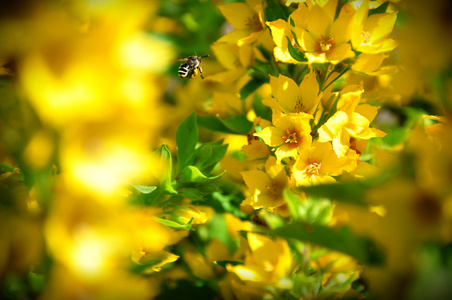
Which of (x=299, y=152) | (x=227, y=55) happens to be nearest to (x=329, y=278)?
(x=299, y=152)

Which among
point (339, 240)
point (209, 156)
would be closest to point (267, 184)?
point (209, 156)

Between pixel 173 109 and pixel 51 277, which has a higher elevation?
pixel 51 277

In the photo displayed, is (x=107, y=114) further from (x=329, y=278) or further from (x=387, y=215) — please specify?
(x=329, y=278)

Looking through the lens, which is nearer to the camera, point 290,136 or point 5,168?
point 5,168

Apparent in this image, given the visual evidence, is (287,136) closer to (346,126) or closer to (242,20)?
(346,126)

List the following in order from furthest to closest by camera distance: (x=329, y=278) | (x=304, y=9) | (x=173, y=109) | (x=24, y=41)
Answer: (x=173, y=109)
(x=304, y=9)
(x=329, y=278)
(x=24, y=41)

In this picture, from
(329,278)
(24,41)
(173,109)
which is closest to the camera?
(24,41)
